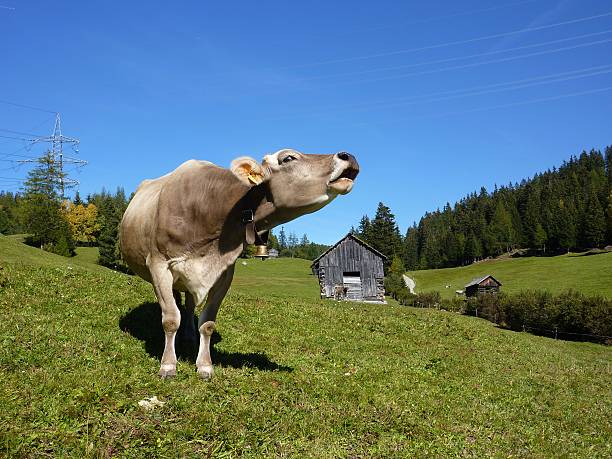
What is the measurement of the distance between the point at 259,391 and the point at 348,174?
3468 millimetres

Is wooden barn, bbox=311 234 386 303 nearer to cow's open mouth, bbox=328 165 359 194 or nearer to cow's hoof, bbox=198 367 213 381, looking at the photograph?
cow's hoof, bbox=198 367 213 381

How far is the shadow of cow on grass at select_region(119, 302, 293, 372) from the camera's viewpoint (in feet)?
29.3

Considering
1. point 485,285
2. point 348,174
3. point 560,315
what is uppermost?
point 348,174

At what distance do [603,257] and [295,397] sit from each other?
116 m

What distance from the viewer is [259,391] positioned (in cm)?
720

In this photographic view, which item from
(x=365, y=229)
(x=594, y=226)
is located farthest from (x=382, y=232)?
(x=594, y=226)

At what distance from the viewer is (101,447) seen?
484 cm

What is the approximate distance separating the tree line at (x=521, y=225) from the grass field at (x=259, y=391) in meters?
87.0

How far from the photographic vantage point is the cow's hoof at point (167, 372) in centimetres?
723

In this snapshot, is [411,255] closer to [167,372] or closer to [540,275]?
[540,275]

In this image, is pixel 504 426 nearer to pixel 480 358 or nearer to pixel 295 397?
pixel 295 397

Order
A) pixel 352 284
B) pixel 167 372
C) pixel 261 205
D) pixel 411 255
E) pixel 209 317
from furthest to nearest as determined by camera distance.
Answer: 1. pixel 411 255
2. pixel 352 284
3. pixel 209 317
4. pixel 167 372
5. pixel 261 205

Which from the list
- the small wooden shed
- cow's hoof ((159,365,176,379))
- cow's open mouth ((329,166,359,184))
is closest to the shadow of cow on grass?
cow's hoof ((159,365,176,379))

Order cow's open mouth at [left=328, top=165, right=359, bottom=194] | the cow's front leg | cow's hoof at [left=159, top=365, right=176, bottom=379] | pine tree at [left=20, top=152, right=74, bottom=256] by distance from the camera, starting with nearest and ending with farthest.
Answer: cow's open mouth at [left=328, top=165, right=359, bottom=194]
cow's hoof at [left=159, top=365, right=176, bottom=379]
the cow's front leg
pine tree at [left=20, top=152, right=74, bottom=256]
